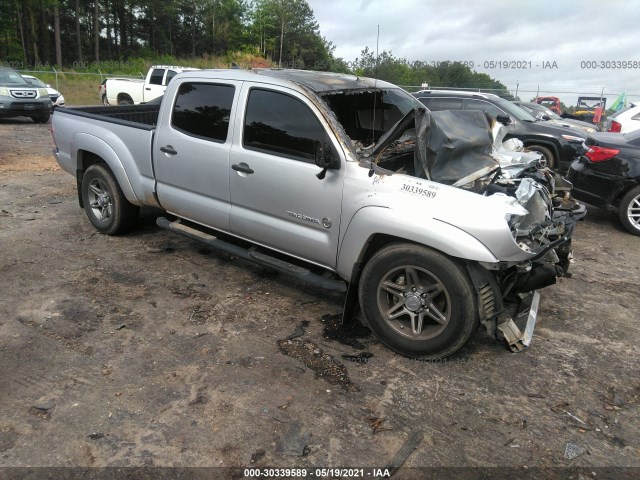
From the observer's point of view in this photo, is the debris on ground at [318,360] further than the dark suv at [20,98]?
No

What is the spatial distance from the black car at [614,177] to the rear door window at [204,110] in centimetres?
508

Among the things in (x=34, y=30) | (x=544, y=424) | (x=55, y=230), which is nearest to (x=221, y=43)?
(x=34, y=30)

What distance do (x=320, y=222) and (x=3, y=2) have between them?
53.6 metres

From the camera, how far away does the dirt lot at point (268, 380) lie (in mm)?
2613

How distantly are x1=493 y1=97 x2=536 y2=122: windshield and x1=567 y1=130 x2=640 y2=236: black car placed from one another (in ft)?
11.9

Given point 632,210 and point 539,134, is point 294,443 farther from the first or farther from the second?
point 539,134

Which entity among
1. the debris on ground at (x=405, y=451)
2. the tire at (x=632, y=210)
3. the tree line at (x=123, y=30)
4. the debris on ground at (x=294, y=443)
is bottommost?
the debris on ground at (x=294, y=443)

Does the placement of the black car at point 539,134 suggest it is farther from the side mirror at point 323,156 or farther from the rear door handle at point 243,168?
the side mirror at point 323,156

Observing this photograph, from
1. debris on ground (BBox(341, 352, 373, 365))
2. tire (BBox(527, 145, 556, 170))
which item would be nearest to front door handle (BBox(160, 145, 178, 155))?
debris on ground (BBox(341, 352, 373, 365))

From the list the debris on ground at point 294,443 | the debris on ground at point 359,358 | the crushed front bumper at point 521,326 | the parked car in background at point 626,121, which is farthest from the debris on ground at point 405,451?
the parked car in background at point 626,121

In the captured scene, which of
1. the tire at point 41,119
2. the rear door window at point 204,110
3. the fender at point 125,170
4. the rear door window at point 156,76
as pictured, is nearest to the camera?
the rear door window at point 204,110

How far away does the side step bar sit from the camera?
3.75 m

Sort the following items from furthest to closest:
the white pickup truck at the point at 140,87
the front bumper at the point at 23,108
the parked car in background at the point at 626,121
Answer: the white pickup truck at the point at 140,87
the front bumper at the point at 23,108
the parked car in background at the point at 626,121

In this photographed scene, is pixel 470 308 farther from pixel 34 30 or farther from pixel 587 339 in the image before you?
pixel 34 30
